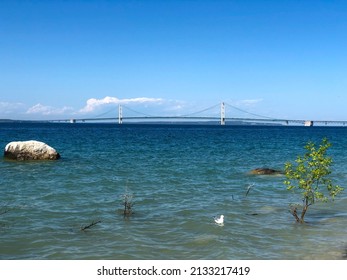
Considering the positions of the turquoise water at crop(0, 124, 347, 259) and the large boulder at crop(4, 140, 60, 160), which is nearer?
the turquoise water at crop(0, 124, 347, 259)

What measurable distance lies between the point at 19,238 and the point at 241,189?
12289mm

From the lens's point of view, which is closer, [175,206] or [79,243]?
[79,243]

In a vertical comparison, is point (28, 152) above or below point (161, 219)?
above

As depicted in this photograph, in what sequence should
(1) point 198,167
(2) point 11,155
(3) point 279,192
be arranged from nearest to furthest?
(3) point 279,192 < (1) point 198,167 < (2) point 11,155

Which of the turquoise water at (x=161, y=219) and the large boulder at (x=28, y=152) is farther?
the large boulder at (x=28, y=152)

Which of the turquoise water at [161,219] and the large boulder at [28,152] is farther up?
the large boulder at [28,152]

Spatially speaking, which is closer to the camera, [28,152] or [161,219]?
[161,219]

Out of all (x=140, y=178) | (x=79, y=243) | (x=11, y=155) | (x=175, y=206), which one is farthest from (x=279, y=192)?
(x=11, y=155)

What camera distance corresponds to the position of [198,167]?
99.7 ft

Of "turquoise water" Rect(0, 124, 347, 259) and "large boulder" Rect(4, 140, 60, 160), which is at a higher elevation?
"large boulder" Rect(4, 140, 60, 160)
